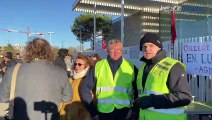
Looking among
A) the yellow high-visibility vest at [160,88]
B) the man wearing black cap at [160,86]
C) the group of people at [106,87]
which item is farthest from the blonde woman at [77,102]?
the yellow high-visibility vest at [160,88]

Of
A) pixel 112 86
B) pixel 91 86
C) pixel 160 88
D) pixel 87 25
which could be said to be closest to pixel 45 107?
pixel 91 86

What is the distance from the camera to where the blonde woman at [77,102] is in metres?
4.04

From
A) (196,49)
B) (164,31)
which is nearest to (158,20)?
(164,31)

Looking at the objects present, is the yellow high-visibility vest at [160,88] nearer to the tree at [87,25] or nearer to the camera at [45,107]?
the camera at [45,107]

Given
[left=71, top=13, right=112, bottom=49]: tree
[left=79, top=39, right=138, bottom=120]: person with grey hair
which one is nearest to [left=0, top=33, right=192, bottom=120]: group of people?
[left=79, top=39, right=138, bottom=120]: person with grey hair

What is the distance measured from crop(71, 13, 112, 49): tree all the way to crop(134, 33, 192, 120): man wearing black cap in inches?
972

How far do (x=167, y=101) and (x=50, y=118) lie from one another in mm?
1296

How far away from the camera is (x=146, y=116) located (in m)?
3.04

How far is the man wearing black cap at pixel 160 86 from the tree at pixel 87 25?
24.7 meters

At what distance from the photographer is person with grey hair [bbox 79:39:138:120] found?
367cm

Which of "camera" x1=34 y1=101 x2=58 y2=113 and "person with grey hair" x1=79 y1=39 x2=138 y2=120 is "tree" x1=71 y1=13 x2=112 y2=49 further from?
"camera" x1=34 y1=101 x2=58 y2=113

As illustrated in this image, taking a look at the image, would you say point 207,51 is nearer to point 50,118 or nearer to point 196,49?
point 196,49

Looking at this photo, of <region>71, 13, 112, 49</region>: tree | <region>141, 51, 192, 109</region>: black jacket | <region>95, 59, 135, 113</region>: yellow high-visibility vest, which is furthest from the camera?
<region>71, 13, 112, 49</region>: tree

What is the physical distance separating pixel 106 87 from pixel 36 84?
2.87 feet
